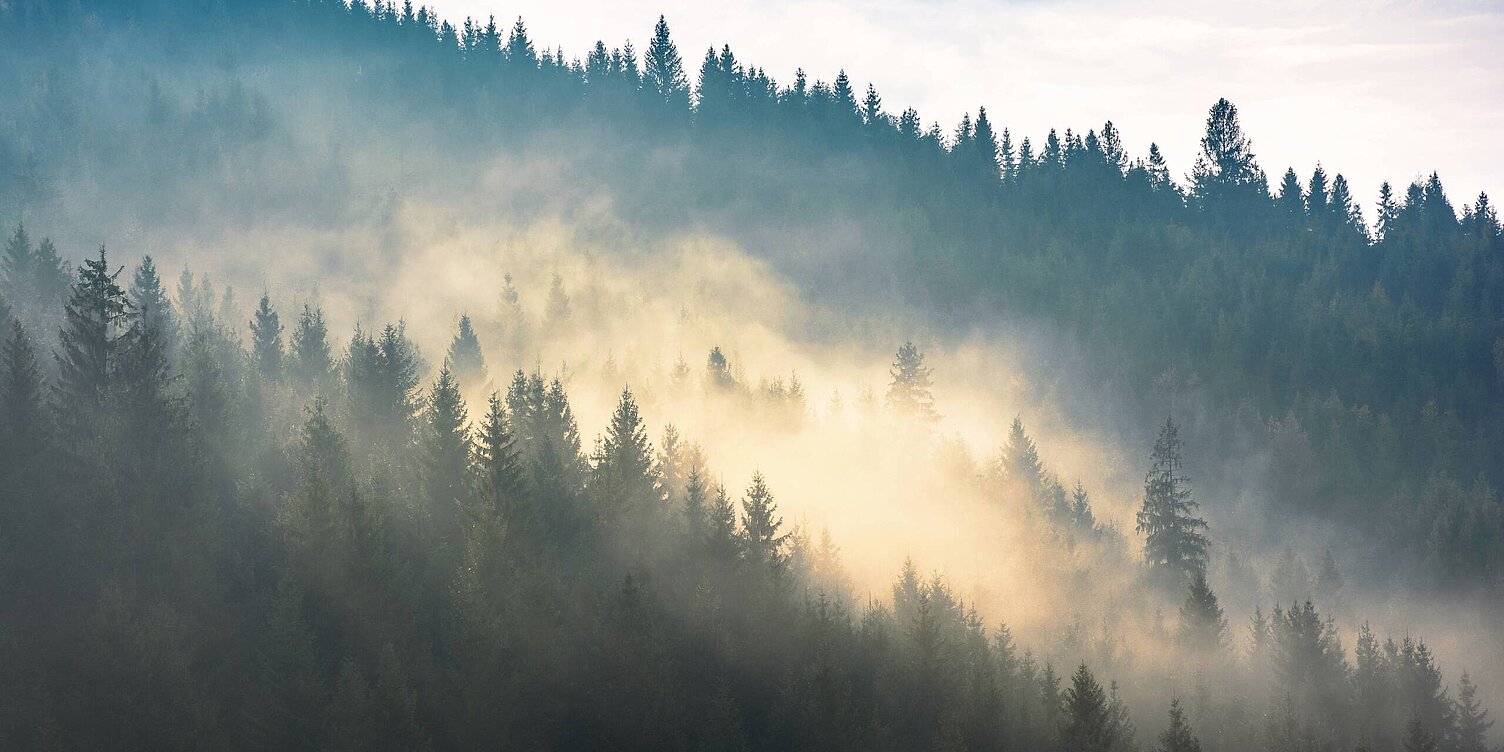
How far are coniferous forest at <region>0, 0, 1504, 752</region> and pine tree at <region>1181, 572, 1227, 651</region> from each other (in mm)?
297

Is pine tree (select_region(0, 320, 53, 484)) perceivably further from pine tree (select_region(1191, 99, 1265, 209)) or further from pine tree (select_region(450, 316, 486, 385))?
pine tree (select_region(1191, 99, 1265, 209))

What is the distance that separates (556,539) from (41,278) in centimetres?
4332

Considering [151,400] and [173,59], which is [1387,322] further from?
[173,59]

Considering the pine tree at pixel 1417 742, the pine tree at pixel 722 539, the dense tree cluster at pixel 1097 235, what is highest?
the dense tree cluster at pixel 1097 235

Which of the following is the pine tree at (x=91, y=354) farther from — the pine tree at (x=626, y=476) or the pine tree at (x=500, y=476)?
the pine tree at (x=626, y=476)

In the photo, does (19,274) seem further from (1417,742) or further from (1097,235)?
(1097,235)

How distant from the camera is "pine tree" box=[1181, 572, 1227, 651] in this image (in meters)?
64.2

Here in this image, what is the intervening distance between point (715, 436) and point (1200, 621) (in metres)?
39.7

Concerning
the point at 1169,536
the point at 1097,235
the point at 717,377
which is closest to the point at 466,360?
the point at 717,377

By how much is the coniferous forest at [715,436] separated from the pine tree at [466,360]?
754mm

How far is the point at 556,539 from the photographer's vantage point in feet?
155

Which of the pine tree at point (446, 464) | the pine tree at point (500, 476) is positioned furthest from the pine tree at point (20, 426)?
the pine tree at point (500, 476)

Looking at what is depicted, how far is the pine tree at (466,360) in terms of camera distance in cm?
8625

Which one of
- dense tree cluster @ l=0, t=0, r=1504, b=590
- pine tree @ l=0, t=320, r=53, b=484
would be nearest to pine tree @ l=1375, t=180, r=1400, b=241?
dense tree cluster @ l=0, t=0, r=1504, b=590
